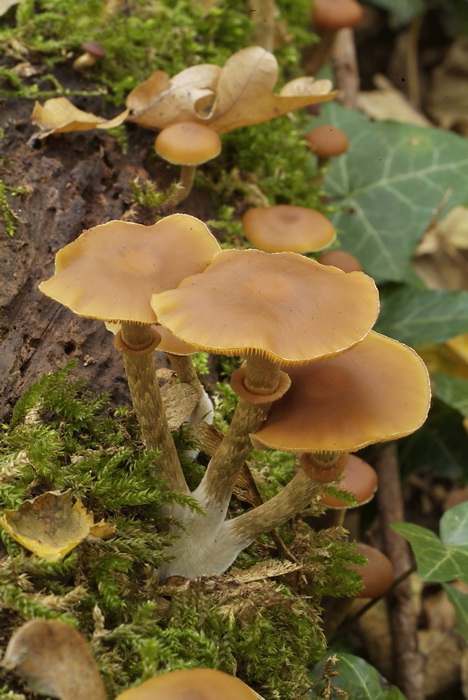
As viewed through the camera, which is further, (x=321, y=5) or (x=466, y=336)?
(x=321, y=5)

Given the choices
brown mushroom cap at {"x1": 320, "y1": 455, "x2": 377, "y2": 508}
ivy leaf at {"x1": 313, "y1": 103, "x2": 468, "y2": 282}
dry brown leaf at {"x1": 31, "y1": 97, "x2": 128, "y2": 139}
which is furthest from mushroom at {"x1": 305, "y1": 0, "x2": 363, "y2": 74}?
brown mushroom cap at {"x1": 320, "y1": 455, "x2": 377, "y2": 508}

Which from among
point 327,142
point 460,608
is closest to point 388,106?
point 327,142

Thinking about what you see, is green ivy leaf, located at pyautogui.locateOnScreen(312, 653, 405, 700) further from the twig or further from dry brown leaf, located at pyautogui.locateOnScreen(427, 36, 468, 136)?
dry brown leaf, located at pyautogui.locateOnScreen(427, 36, 468, 136)

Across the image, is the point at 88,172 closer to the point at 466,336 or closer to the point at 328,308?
the point at 328,308

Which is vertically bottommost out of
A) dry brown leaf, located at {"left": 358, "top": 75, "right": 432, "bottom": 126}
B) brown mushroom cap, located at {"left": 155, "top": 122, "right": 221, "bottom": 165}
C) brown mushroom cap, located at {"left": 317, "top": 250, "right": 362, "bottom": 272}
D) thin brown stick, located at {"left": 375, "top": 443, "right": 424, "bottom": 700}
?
thin brown stick, located at {"left": 375, "top": 443, "right": 424, "bottom": 700}

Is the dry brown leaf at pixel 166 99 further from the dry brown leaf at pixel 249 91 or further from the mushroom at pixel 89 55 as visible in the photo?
the mushroom at pixel 89 55

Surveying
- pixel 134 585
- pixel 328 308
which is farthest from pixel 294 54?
pixel 134 585

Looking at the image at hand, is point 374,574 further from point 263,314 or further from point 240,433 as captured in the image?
point 263,314
